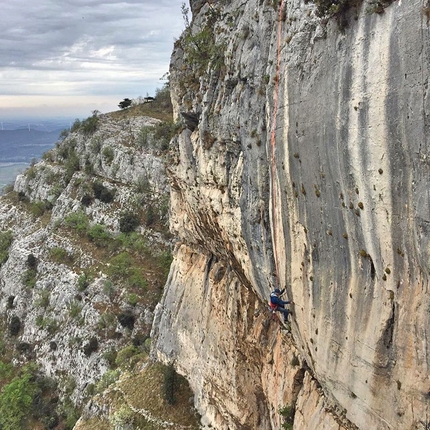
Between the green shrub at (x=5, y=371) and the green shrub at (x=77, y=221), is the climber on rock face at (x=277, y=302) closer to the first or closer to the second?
the green shrub at (x=5, y=371)

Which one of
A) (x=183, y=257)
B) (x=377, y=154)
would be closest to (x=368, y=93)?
(x=377, y=154)

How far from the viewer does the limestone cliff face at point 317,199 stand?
9.64 meters

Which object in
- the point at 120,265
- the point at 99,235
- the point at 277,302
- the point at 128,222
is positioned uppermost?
the point at 277,302

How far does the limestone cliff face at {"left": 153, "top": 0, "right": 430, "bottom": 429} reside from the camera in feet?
31.6

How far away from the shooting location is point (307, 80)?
12.5 m

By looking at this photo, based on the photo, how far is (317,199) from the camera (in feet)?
42.0

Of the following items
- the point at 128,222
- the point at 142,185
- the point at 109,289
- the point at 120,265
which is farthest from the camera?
the point at 142,185

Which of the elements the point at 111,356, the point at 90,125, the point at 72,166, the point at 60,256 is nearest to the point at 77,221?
the point at 60,256

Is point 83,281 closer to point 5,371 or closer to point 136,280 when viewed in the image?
point 136,280

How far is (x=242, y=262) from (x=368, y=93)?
10811 millimetres

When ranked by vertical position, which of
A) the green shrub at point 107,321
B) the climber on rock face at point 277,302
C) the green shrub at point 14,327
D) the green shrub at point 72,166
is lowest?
the green shrub at point 14,327

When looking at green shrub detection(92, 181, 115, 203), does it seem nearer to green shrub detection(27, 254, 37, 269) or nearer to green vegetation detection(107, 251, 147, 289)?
green vegetation detection(107, 251, 147, 289)

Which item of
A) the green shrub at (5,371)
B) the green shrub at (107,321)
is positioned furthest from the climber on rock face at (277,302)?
the green shrub at (5,371)

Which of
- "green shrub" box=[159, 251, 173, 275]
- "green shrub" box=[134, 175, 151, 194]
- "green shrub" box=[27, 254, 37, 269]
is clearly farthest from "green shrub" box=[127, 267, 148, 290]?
"green shrub" box=[27, 254, 37, 269]
